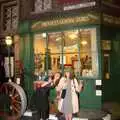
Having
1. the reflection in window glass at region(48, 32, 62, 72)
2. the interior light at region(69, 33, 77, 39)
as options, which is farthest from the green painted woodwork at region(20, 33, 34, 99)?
the interior light at region(69, 33, 77, 39)

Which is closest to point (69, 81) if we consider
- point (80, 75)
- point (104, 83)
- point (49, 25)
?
point (80, 75)

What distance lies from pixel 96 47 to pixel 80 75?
1.89 ft

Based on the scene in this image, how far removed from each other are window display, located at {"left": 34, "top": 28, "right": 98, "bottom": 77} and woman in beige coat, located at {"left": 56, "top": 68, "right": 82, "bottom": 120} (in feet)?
0.54

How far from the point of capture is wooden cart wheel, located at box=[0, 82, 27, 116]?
676 cm

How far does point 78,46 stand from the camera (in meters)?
6.25

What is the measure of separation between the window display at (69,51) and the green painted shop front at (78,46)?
3 cm

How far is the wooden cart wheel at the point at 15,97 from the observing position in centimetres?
676

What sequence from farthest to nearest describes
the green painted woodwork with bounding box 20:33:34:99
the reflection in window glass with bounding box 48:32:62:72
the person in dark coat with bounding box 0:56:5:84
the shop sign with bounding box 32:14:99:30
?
the person in dark coat with bounding box 0:56:5:84, the green painted woodwork with bounding box 20:33:34:99, the reflection in window glass with bounding box 48:32:62:72, the shop sign with bounding box 32:14:99:30

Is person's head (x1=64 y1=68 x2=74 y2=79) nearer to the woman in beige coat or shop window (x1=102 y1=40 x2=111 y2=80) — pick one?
the woman in beige coat

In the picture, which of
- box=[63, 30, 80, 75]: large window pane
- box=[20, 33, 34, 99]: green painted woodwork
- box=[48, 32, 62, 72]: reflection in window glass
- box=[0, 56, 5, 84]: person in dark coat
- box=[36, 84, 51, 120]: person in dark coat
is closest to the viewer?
box=[63, 30, 80, 75]: large window pane

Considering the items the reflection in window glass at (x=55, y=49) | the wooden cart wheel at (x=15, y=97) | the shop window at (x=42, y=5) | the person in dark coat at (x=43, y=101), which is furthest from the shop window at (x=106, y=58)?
the wooden cart wheel at (x=15, y=97)

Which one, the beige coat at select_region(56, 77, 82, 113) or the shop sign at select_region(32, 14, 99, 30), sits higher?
the shop sign at select_region(32, 14, 99, 30)

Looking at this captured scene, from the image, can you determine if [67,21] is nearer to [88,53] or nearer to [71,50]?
[71,50]

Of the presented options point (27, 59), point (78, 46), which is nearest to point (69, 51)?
point (78, 46)
